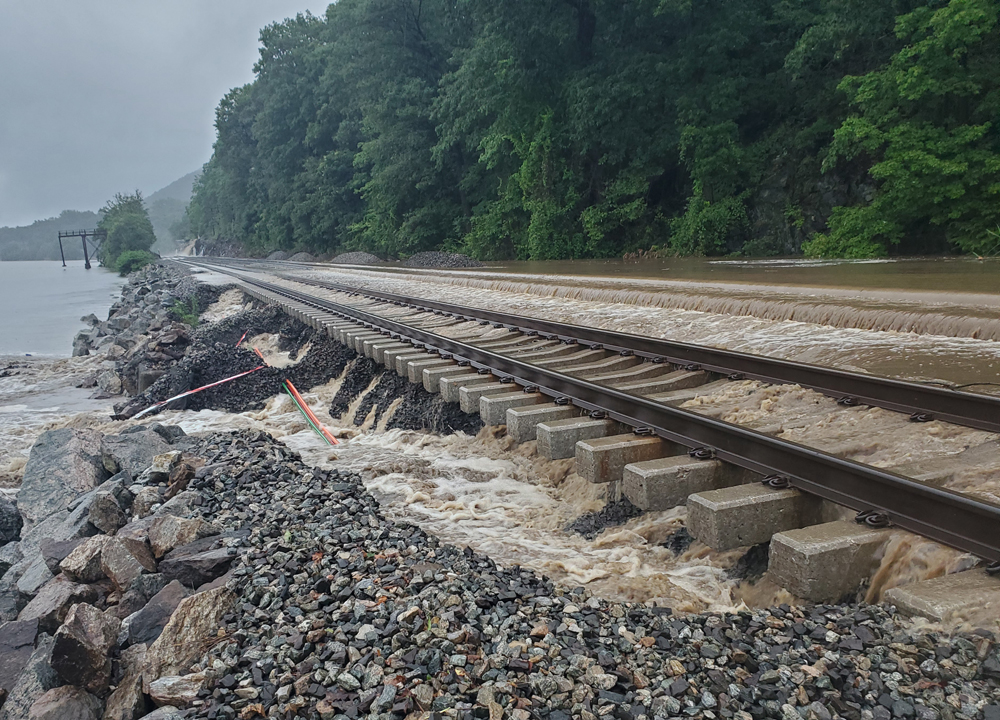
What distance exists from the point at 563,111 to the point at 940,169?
52.1 ft

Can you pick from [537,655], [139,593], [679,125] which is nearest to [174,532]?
[139,593]

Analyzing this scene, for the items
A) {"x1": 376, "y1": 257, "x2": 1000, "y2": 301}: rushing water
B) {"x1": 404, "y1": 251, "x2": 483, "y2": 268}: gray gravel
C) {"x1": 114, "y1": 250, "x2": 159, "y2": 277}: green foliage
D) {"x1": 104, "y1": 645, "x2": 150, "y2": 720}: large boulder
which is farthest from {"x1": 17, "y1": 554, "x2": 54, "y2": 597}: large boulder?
{"x1": 114, "y1": 250, "x2": 159, "y2": 277}: green foliage

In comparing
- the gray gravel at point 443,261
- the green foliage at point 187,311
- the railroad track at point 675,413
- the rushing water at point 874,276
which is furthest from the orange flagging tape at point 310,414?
the gray gravel at point 443,261

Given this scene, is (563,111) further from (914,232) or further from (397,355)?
(397,355)

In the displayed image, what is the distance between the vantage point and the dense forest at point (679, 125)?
16.5 m

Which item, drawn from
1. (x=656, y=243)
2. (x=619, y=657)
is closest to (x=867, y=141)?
(x=656, y=243)

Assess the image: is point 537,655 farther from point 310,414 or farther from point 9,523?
point 310,414

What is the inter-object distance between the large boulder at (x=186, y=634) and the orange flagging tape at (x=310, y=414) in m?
3.82

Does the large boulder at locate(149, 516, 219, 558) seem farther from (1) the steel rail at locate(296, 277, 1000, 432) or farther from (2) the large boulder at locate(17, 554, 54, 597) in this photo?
(1) the steel rail at locate(296, 277, 1000, 432)

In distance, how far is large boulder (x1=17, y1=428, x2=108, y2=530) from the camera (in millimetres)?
5473

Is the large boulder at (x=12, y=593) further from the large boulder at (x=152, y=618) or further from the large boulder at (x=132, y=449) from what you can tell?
the large boulder at (x=152, y=618)

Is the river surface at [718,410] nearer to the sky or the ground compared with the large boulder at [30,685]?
nearer to the sky

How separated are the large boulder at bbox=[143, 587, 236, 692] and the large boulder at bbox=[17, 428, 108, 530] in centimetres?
317

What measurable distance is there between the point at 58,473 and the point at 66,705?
3641 mm
